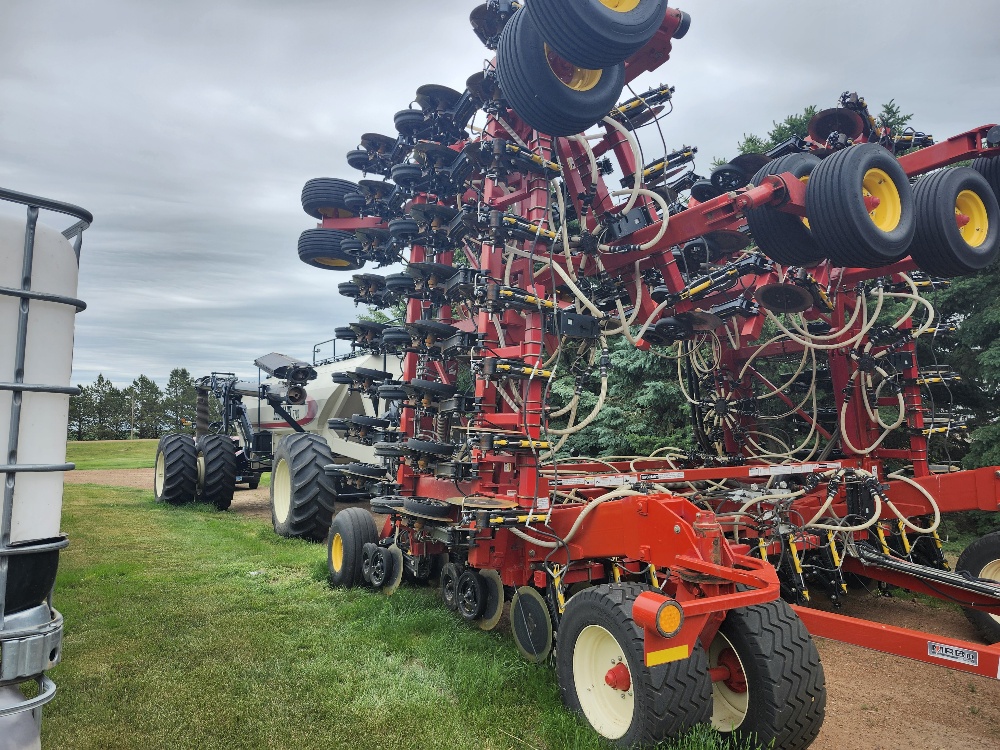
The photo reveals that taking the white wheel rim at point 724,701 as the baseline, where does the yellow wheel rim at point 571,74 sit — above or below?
above

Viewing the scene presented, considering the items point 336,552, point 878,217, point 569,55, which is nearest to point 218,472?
point 336,552

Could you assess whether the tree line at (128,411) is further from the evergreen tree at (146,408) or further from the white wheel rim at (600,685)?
the white wheel rim at (600,685)

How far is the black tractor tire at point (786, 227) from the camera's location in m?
4.71

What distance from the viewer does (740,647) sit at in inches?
124

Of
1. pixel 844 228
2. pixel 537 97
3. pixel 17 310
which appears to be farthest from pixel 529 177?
pixel 17 310

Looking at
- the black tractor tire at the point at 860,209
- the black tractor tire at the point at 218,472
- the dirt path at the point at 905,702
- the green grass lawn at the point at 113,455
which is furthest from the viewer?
the green grass lawn at the point at 113,455

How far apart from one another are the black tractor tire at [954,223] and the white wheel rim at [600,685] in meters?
3.61

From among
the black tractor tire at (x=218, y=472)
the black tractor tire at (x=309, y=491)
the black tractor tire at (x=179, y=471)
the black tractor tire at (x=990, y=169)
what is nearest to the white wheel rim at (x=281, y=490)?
the black tractor tire at (x=309, y=491)

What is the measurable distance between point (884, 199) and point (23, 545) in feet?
16.4

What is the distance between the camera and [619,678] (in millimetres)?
3143

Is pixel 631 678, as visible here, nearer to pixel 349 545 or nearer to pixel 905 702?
pixel 905 702

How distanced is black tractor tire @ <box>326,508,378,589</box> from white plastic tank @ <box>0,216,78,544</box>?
14.1 ft

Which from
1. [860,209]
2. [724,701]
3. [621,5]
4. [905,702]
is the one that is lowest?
[905,702]

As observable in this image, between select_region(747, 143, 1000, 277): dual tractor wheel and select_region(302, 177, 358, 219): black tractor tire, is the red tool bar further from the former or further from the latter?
select_region(302, 177, 358, 219): black tractor tire
